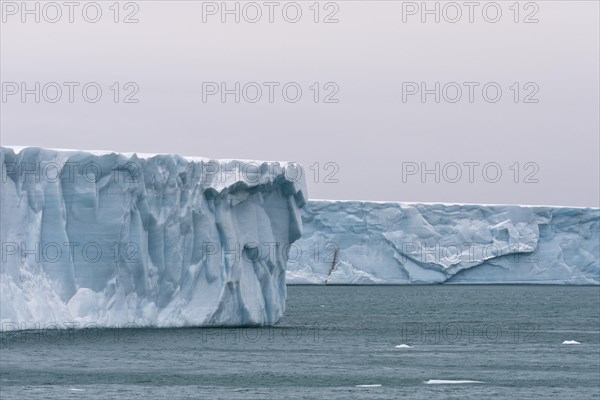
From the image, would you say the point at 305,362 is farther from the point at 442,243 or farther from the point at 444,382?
the point at 442,243

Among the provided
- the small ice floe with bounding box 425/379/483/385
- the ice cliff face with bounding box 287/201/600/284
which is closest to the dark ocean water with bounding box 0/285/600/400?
the small ice floe with bounding box 425/379/483/385

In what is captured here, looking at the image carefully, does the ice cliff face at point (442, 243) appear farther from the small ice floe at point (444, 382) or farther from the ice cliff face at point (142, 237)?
the small ice floe at point (444, 382)

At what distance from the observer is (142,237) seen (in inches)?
851

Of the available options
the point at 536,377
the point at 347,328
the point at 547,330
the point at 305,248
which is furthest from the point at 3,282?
the point at 305,248

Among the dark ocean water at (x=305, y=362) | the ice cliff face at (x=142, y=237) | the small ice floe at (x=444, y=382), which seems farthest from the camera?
the ice cliff face at (x=142, y=237)

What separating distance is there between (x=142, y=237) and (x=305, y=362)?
13.8 feet

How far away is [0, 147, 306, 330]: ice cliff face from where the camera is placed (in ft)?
65.7

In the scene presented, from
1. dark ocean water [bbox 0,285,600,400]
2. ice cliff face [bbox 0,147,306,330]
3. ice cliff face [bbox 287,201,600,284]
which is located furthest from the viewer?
ice cliff face [bbox 287,201,600,284]

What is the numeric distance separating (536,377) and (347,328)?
10902 mm

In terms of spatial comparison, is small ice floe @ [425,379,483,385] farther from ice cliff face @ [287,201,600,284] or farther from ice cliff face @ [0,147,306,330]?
ice cliff face @ [287,201,600,284]

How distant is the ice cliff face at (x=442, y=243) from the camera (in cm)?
4612

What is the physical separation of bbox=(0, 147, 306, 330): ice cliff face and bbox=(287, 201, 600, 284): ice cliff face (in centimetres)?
2129

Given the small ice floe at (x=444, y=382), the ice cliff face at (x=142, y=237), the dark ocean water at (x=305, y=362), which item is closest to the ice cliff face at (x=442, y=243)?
the dark ocean water at (x=305, y=362)

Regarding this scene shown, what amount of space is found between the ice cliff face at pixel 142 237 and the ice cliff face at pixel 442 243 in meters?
21.3
